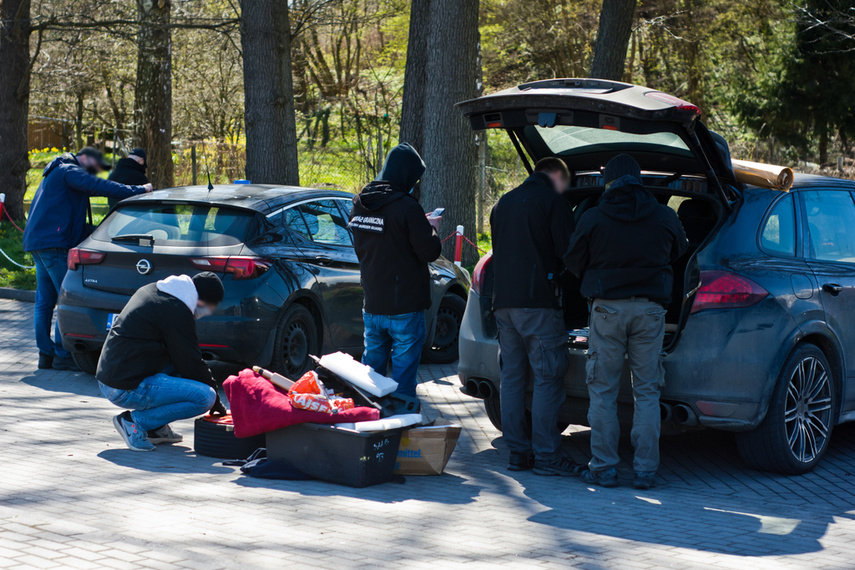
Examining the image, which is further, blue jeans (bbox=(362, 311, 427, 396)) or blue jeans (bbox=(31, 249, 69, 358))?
blue jeans (bbox=(31, 249, 69, 358))

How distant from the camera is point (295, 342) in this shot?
8094 mm

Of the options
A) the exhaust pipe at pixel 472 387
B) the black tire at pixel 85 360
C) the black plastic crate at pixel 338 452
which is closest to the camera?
the black plastic crate at pixel 338 452

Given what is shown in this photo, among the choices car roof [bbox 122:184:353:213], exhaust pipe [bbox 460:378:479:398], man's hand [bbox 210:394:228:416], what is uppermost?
car roof [bbox 122:184:353:213]

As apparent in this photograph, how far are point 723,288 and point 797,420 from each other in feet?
3.23

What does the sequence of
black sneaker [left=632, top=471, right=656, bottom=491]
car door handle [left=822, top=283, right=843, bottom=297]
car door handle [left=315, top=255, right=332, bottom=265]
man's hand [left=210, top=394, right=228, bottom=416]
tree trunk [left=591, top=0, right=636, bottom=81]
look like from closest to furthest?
black sneaker [left=632, top=471, right=656, bottom=491]
car door handle [left=822, top=283, right=843, bottom=297]
man's hand [left=210, top=394, right=228, bottom=416]
car door handle [left=315, top=255, right=332, bottom=265]
tree trunk [left=591, top=0, right=636, bottom=81]

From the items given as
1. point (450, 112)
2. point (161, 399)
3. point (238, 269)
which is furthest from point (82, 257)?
point (450, 112)

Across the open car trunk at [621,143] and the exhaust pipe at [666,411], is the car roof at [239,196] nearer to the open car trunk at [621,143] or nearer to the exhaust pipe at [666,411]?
the open car trunk at [621,143]

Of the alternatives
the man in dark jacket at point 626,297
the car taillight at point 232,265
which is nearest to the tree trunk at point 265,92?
the car taillight at point 232,265

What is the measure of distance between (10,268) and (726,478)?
40.5 feet

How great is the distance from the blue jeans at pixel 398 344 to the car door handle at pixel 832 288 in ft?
8.40

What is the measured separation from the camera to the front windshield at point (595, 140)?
610cm

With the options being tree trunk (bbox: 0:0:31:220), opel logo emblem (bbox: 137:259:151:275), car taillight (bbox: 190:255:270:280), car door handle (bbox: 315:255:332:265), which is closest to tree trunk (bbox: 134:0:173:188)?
tree trunk (bbox: 0:0:31:220)

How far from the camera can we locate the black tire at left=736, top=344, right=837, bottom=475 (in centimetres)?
570

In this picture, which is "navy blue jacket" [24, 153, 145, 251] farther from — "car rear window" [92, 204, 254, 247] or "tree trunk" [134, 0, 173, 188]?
"tree trunk" [134, 0, 173, 188]
